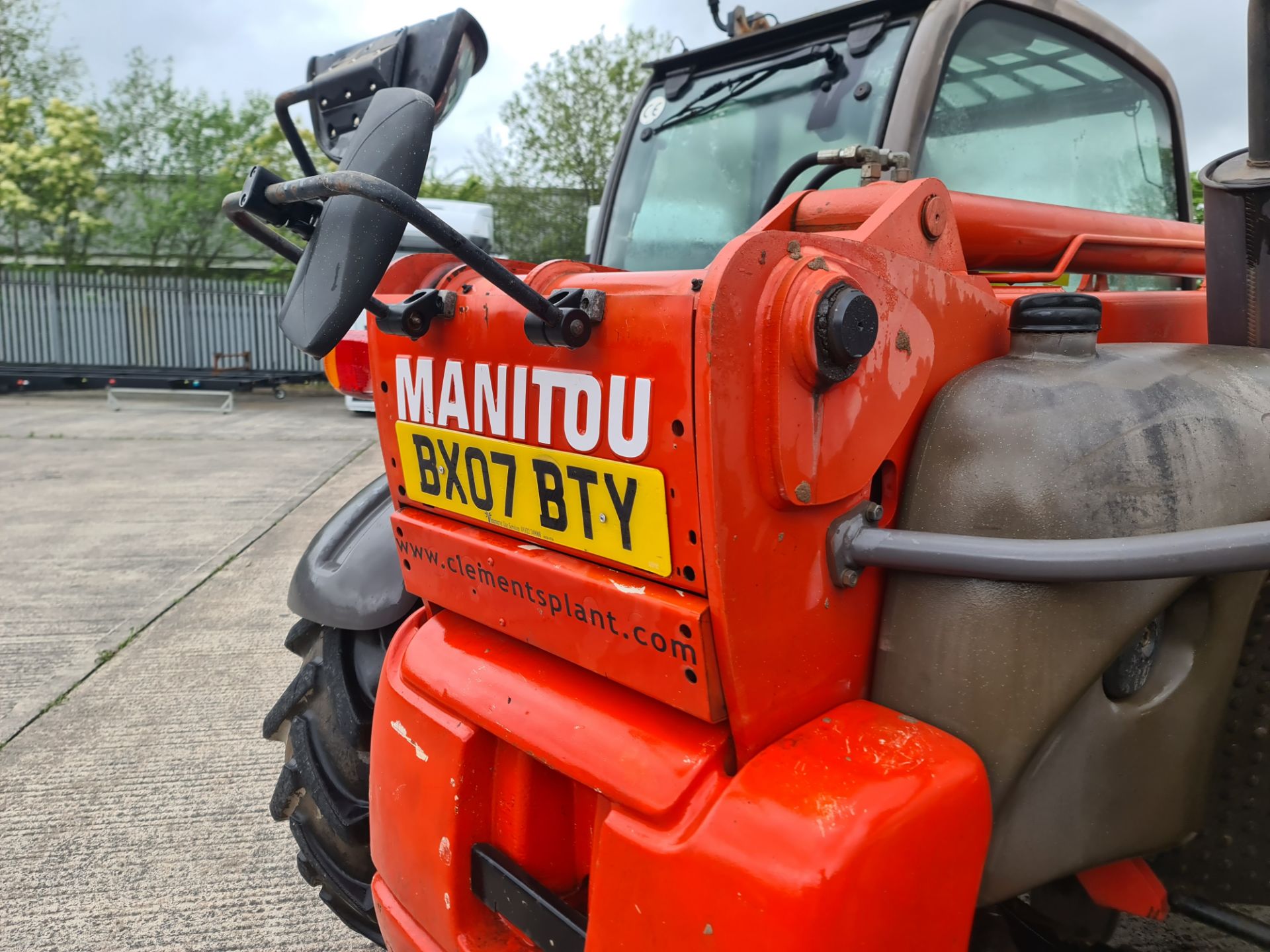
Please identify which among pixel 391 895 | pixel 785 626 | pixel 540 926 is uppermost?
pixel 785 626

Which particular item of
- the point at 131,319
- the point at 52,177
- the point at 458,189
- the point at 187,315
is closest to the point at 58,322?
the point at 131,319

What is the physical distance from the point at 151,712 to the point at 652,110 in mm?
2734

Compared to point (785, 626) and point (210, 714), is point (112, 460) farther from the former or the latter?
point (785, 626)

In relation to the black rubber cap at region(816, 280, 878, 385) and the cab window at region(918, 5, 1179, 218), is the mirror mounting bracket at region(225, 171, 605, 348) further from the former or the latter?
the cab window at region(918, 5, 1179, 218)

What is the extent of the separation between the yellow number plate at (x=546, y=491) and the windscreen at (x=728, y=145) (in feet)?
4.18

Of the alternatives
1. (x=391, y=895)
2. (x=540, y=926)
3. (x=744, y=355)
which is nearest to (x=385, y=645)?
(x=391, y=895)

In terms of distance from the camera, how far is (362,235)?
3.35 feet

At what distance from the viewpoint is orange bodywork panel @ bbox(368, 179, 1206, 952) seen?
106cm

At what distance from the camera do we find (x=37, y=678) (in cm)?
372

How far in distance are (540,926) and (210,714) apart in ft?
8.24

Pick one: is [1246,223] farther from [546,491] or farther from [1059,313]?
[546,491]

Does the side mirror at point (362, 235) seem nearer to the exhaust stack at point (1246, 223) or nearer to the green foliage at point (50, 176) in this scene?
the exhaust stack at point (1246, 223)

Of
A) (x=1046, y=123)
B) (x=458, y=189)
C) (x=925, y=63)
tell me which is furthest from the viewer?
(x=458, y=189)

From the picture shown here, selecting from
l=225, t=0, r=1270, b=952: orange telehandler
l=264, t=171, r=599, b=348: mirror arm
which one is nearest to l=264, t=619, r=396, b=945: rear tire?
l=225, t=0, r=1270, b=952: orange telehandler
